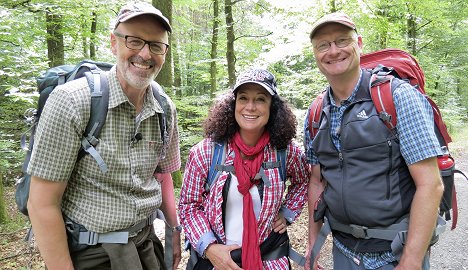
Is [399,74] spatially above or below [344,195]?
above

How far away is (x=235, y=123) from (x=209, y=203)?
730 mm

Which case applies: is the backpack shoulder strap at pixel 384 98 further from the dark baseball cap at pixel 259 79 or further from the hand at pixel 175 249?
the hand at pixel 175 249

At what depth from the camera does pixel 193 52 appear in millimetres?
17875

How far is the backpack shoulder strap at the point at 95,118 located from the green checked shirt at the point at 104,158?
3 cm

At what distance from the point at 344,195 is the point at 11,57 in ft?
17.5

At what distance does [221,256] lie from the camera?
257cm

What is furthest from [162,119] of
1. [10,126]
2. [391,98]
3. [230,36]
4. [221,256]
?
[230,36]

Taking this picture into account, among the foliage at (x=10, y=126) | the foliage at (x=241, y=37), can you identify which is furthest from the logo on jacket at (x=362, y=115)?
the foliage at (x=10, y=126)

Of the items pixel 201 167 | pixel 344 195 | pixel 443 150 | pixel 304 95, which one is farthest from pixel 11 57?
pixel 304 95

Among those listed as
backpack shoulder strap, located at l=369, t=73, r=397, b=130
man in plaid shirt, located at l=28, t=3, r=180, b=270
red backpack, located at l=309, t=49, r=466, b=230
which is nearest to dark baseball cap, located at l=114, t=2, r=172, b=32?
man in plaid shirt, located at l=28, t=3, r=180, b=270

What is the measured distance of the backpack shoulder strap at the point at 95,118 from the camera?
2.07m

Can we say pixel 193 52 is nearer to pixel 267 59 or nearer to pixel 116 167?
pixel 267 59

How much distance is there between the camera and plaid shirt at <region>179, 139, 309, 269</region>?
2.61m

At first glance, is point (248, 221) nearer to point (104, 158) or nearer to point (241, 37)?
point (104, 158)
